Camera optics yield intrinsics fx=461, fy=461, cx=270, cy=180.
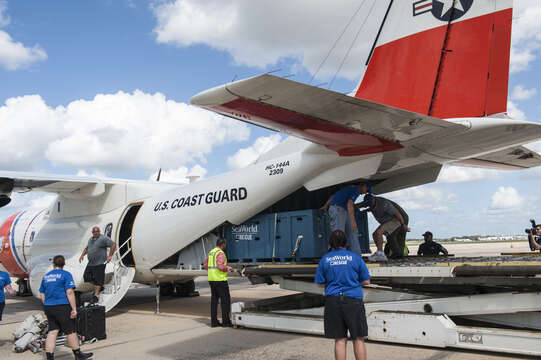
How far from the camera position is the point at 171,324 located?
9242 mm

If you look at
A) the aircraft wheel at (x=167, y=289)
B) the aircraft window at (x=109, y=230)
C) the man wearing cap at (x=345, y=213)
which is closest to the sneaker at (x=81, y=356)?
the man wearing cap at (x=345, y=213)

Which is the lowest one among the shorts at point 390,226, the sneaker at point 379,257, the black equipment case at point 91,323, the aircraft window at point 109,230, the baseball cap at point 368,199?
the black equipment case at point 91,323

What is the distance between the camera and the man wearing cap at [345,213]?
26.4ft

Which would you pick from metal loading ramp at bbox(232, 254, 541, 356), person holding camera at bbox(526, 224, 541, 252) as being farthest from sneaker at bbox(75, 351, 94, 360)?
person holding camera at bbox(526, 224, 541, 252)

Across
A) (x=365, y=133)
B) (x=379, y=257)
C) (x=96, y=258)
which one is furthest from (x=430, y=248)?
(x=96, y=258)

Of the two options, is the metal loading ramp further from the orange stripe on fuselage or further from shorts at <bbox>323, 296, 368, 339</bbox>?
the orange stripe on fuselage

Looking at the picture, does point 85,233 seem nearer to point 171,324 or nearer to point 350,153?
point 171,324

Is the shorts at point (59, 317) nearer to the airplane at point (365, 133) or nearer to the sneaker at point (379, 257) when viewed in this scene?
the airplane at point (365, 133)

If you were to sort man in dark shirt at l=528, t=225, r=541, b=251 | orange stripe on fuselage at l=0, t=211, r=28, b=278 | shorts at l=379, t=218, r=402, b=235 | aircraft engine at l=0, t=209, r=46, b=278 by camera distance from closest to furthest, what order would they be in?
shorts at l=379, t=218, r=402, b=235
man in dark shirt at l=528, t=225, r=541, b=251
aircraft engine at l=0, t=209, r=46, b=278
orange stripe on fuselage at l=0, t=211, r=28, b=278

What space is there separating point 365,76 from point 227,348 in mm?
4896

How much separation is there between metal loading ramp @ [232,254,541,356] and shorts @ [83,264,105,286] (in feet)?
14.8

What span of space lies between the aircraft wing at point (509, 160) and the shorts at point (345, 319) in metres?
4.59

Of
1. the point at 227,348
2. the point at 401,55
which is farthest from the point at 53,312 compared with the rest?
the point at 401,55

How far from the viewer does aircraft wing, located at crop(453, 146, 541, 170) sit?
8.00 meters
